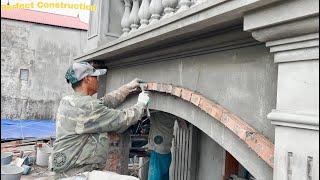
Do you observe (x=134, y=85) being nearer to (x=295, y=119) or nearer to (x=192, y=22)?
(x=192, y=22)

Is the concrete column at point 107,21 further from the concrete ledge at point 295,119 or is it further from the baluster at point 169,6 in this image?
the concrete ledge at point 295,119

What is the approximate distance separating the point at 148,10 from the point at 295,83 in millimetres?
1989

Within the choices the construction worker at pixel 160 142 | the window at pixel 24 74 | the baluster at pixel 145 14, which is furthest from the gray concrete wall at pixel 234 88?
the window at pixel 24 74

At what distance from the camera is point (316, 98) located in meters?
1.40

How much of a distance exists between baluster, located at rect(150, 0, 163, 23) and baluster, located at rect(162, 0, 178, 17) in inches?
6.2

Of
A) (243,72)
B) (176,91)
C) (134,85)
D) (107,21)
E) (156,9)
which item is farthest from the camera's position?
(107,21)

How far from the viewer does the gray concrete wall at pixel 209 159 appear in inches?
182

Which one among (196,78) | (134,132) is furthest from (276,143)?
(134,132)

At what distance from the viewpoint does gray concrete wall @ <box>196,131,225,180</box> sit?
4625 millimetres

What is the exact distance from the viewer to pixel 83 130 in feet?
9.03

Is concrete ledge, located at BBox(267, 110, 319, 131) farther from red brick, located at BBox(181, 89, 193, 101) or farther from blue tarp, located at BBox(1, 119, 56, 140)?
blue tarp, located at BBox(1, 119, 56, 140)

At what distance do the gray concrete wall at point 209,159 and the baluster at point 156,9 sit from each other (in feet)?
7.37

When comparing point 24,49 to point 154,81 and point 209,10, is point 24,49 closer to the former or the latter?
point 154,81

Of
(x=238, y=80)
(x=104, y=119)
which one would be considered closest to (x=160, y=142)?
(x=104, y=119)
